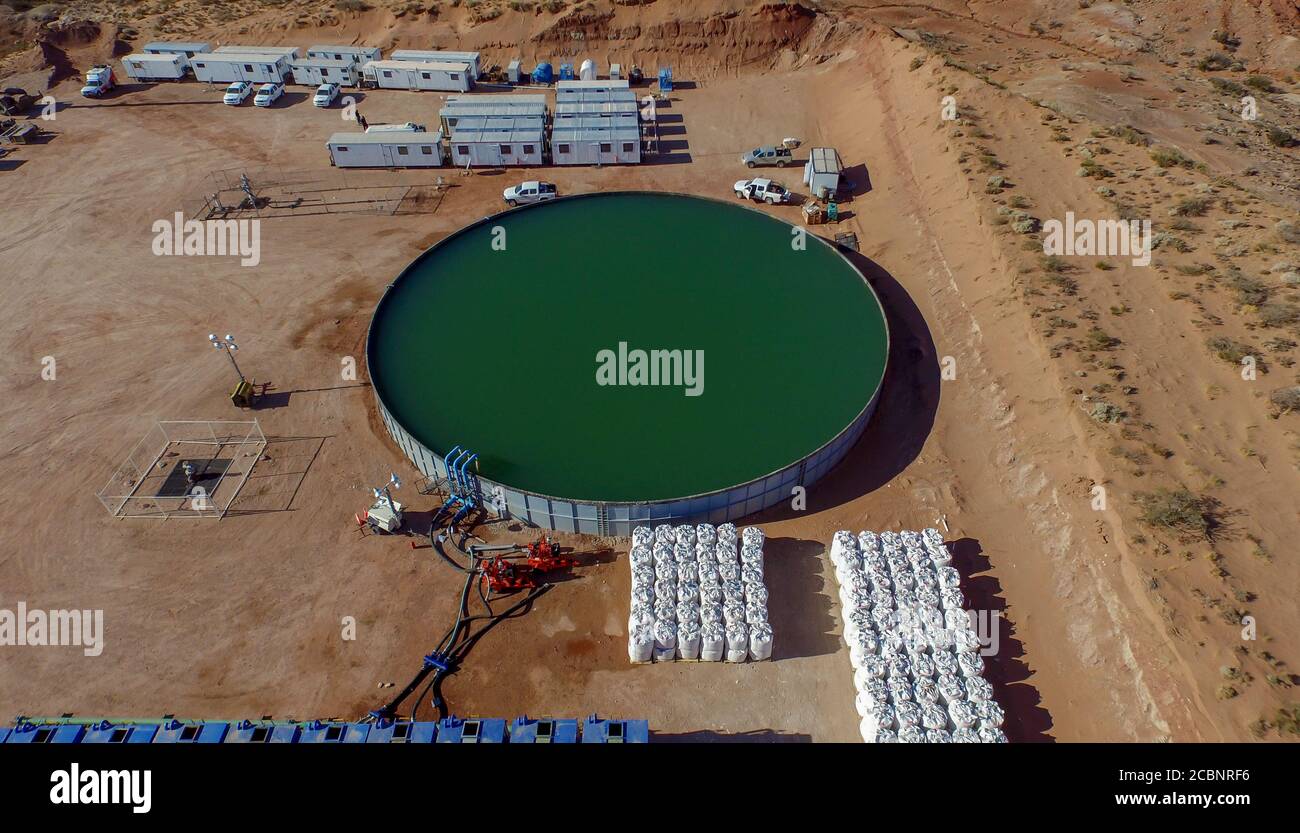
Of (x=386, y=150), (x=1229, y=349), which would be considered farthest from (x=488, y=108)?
(x=1229, y=349)

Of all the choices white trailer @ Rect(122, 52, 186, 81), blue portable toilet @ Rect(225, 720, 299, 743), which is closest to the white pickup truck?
white trailer @ Rect(122, 52, 186, 81)

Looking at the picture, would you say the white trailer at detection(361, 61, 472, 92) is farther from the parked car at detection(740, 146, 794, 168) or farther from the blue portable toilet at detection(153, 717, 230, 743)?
the blue portable toilet at detection(153, 717, 230, 743)

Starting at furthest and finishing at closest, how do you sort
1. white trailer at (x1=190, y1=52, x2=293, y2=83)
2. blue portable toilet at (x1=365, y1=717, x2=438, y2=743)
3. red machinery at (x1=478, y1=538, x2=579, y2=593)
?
white trailer at (x1=190, y1=52, x2=293, y2=83)
red machinery at (x1=478, y1=538, x2=579, y2=593)
blue portable toilet at (x1=365, y1=717, x2=438, y2=743)

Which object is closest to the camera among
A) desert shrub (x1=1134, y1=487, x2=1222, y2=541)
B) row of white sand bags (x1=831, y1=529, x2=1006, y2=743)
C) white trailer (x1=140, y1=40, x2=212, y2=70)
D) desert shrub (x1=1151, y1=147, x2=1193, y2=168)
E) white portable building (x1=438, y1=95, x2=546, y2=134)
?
row of white sand bags (x1=831, y1=529, x2=1006, y2=743)

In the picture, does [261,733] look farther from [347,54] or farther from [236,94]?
[347,54]

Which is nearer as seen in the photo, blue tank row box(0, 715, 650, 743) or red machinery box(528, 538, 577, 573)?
blue tank row box(0, 715, 650, 743)

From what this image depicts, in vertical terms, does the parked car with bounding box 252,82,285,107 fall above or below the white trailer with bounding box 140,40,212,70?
below

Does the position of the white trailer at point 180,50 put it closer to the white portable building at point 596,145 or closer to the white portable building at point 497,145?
the white portable building at point 497,145
